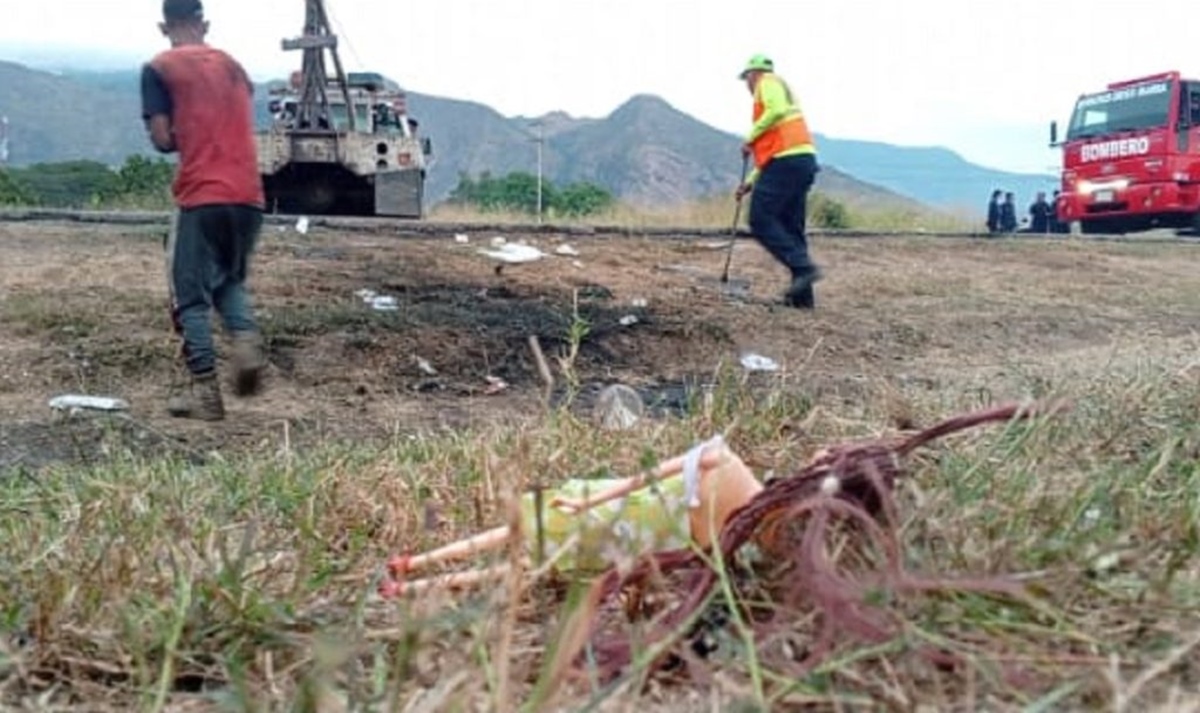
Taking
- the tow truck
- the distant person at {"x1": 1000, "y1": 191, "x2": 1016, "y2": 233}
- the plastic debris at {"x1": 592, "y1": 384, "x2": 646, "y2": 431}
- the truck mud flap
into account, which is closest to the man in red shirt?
the plastic debris at {"x1": 592, "y1": 384, "x2": 646, "y2": 431}

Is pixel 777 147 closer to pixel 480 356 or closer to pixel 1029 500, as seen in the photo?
pixel 480 356

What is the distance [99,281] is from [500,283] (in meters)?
2.57

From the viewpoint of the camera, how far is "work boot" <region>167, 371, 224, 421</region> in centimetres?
535

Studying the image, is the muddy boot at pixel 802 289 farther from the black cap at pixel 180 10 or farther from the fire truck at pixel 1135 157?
the fire truck at pixel 1135 157

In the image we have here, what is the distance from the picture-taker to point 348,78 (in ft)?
73.2

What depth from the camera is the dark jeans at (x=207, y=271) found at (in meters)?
5.44

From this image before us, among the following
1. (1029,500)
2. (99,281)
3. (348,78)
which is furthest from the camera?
(348,78)

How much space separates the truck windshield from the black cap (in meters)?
19.6

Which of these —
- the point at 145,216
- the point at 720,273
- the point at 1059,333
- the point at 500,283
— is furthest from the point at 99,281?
the point at 1059,333

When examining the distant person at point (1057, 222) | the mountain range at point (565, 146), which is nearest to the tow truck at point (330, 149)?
the distant person at point (1057, 222)

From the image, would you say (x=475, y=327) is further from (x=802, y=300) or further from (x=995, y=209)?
(x=995, y=209)

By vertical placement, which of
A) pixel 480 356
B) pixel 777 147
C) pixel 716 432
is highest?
pixel 777 147

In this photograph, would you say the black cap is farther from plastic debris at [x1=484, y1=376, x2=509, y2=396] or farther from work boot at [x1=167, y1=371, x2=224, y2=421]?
plastic debris at [x1=484, y1=376, x2=509, y2=396]

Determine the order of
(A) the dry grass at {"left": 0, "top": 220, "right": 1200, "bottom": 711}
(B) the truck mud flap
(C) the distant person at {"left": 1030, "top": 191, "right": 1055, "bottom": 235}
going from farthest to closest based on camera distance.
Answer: (C) the distant person at {"left": 1030, "top": 191, "right": 1055, "bottom": 235}, (B) the truck mud flap, (A) the dry grass at {"left": 0, "top": 220, "right": 1200, "bottom": 711}
